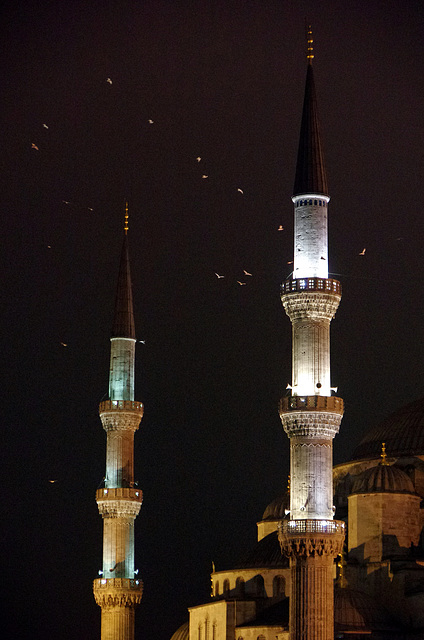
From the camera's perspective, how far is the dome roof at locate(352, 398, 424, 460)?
39.7 meters

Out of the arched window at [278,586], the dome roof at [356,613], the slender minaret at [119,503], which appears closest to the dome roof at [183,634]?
the slender minaret at [119,503]

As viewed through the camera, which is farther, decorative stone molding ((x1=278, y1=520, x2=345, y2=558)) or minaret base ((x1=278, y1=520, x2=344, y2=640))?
decorative stone molding ((x1=278, y1=520, x2=345, y2=558))

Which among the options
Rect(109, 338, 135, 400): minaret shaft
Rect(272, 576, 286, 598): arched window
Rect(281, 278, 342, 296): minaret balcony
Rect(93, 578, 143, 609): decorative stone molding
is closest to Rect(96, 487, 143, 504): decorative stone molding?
Rect(93, 578, 143, 609): decorative stone molding

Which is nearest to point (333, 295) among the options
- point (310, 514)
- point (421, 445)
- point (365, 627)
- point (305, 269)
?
point (305, 269)

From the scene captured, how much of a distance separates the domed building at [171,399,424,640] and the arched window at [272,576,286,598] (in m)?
0.02

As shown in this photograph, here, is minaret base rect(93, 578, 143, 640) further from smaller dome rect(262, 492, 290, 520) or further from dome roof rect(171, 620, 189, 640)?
smaller dome rect(262, 492, 290, 520)

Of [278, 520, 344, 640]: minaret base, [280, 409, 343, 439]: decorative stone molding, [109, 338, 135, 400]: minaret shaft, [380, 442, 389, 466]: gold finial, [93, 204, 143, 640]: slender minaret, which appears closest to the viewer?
[278, 520, 344, 640]: minaret base

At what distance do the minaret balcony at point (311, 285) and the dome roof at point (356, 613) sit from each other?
25.5ft

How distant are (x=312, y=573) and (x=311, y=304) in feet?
16.9

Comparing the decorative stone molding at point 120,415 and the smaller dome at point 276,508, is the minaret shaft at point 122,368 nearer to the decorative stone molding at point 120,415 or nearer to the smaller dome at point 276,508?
the decorative stone molding at point 120,415

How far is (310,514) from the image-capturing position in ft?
94.3

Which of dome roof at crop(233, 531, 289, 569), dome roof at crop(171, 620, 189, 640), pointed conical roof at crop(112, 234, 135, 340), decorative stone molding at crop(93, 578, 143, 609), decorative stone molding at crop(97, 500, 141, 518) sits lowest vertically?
dome roof at crop(171, 620, 189, 640)

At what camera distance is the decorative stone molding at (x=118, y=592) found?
38.3m

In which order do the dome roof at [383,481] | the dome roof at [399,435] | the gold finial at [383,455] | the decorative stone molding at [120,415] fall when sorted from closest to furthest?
the dome roof at [383,481]
the gold finial at [383,455]
the decorative stone molding at [120,415]
the dome roof at [399,435]
